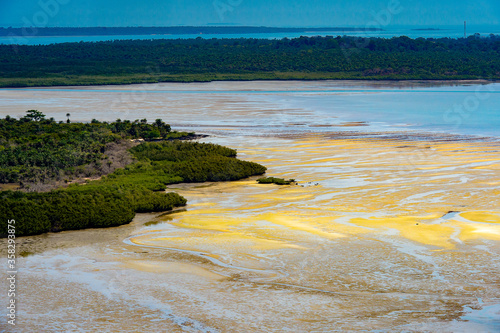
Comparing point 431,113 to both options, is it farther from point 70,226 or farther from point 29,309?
point 29,309

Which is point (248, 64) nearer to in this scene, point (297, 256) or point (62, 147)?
point (62, 147)

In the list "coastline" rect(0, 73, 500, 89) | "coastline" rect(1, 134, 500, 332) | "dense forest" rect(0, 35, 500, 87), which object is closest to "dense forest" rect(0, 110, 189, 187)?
"coastline" rect(1, 134, 500, 332)

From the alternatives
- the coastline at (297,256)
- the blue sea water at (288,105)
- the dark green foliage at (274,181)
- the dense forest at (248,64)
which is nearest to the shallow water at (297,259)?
the coastline at (297,256)

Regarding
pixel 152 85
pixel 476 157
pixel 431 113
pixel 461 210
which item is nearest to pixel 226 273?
pixel 461 210

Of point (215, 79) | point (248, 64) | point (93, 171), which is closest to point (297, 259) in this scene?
point (93, 171)

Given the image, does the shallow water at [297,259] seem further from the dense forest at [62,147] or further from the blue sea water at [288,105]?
the blue sea water at [288,105]
